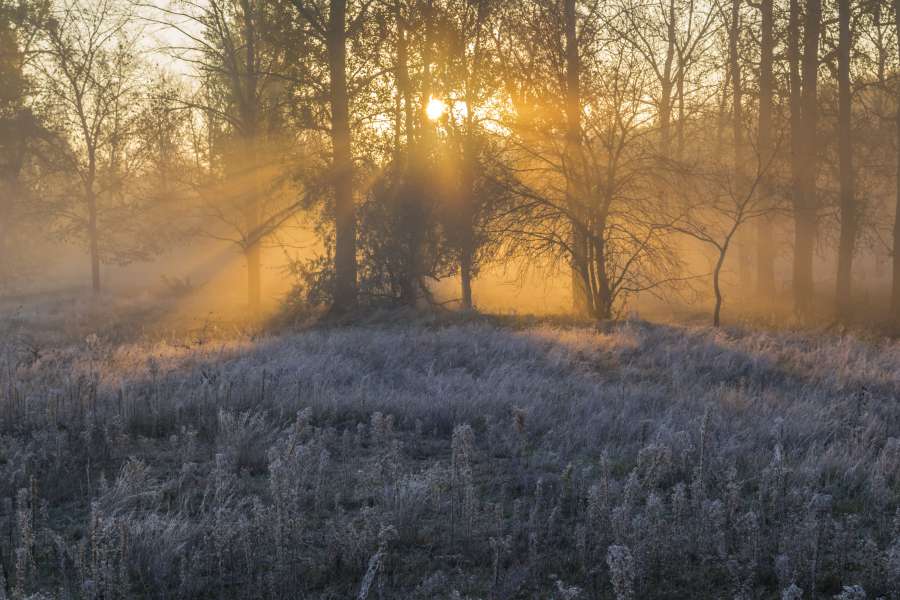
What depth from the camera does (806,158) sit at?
18.2m

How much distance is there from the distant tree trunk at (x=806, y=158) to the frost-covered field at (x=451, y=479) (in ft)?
34.8

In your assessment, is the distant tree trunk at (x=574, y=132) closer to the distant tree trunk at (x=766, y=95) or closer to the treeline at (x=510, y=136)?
the treeline at (x=510, y=136)

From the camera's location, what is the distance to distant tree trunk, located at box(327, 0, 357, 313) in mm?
16578

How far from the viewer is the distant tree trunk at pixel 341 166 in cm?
1658

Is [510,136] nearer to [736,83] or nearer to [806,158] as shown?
[806,158]

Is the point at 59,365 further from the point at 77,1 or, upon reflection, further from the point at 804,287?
the point at 77,1

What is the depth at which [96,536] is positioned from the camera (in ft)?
10.2

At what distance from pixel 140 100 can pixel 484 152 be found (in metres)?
13.9

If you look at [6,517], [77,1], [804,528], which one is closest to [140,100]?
[77,1]

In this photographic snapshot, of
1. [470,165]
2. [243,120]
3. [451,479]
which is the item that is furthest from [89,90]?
[451,479]

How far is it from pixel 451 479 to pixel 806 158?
670 inches

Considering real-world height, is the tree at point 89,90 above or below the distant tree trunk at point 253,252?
above

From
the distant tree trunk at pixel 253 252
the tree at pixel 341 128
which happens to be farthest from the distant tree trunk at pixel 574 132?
the distant tree trunk at pixel 253 252

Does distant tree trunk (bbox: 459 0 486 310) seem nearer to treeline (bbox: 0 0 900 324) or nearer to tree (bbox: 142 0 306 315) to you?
treeline (bbox: 0 0 900 324)
